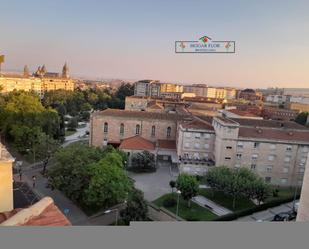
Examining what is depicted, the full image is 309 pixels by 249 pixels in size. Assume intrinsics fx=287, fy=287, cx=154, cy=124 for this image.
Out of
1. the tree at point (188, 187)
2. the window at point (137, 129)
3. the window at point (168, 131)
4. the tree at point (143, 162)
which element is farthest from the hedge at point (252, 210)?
the window at point (137, 129)

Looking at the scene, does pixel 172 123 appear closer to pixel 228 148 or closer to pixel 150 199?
pixel 228 148

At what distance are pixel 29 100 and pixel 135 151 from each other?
263 inches

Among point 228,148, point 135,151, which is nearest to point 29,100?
point 135,151

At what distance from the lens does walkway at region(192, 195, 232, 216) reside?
8672 mm

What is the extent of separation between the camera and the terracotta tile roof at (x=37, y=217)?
2078 mm

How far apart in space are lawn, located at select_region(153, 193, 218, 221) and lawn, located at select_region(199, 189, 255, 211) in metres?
0.83

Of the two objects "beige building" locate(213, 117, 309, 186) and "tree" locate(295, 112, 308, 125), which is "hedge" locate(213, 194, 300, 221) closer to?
"beige building" locate(213, 117, 309, 186)

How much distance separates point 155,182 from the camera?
35.5 feet

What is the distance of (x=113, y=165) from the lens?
320 inches

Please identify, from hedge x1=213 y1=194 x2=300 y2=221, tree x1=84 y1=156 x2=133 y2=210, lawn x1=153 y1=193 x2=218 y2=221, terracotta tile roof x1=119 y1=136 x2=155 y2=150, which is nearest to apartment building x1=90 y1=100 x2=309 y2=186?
terracotta tile roof x1=119 y1=136 x2=155 y2=150

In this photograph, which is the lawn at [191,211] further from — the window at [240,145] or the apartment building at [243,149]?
the window at [240,145]

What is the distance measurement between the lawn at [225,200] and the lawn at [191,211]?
83cm

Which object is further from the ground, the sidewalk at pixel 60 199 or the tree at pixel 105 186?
the tree at pixel 105 186
